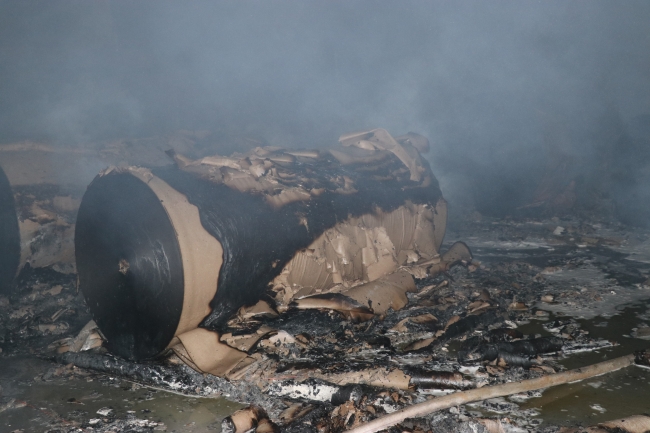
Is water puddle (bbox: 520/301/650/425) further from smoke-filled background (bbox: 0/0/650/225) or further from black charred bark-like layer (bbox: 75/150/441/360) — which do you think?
smoke-filled background (bbox: 0/0/650/225)

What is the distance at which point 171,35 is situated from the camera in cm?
1209

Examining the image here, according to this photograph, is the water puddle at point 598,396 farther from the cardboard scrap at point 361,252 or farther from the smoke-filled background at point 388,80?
the smoke-filled background at point 388,80

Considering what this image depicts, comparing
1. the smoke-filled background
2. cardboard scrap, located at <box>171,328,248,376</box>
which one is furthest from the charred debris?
the smoke-filled background

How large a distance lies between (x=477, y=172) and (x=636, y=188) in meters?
3.05

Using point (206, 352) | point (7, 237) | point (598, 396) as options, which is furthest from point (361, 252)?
point (7, 237)

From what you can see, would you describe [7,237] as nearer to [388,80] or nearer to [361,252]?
[361,252]

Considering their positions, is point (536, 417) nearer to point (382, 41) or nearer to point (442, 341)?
point (442, 341)

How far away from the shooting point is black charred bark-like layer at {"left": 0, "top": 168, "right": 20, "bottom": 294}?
4199mm

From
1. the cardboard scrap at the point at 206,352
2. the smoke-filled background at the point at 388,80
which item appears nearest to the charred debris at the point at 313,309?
the cardboard scrap at the point at 206,352

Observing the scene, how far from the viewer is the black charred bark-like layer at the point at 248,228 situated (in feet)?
9.83

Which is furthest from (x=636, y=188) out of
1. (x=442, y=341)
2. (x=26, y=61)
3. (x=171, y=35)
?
(x=26, y=61)

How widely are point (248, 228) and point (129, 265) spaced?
0.77 meters

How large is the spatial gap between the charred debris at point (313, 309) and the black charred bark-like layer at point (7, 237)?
5 cm

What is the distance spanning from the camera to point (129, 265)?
112 inches
